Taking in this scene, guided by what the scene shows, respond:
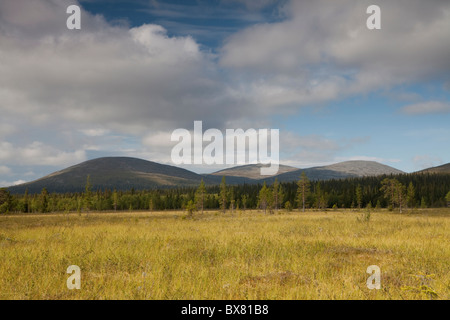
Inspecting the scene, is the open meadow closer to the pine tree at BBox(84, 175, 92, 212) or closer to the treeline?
the pine tree at BBox(84, 175, 92, 212)

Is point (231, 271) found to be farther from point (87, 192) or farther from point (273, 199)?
point (273, 199)

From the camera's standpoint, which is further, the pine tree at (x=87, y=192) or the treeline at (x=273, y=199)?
the treeline at (x=273, y=199)

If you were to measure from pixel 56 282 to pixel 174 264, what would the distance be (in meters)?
3.04

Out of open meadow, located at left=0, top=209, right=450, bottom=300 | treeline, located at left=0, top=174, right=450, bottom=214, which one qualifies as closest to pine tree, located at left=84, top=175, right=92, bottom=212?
open meadow, located at left=0, top=209, right=450, bottom=300

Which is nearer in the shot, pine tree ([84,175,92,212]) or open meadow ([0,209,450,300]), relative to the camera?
open meadow ([0,209,450,300])

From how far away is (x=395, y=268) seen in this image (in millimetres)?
7363

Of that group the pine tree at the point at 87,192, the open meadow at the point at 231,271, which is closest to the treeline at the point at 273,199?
the pine tree at the point at 87,192

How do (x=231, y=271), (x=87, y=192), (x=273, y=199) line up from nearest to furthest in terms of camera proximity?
(x=231, y=271) < (x=87, y=192) < (x=273, y=199)

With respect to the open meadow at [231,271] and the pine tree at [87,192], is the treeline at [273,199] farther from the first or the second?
the open meadow at [231,271]

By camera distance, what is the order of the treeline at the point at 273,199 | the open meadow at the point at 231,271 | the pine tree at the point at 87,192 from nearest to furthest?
the open meadow at the point at 231,271
the pine tree at the point at 87,192
the treeline at the point at 273,199

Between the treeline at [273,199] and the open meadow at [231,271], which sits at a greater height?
the open meadow at [231,271]

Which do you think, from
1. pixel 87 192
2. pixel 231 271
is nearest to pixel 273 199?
pixel 87 192
